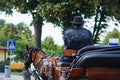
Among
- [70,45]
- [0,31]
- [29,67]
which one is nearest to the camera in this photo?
[70,45]

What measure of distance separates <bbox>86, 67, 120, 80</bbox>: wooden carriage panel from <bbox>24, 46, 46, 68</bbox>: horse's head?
Result: 869cm

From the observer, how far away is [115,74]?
3.82 meters

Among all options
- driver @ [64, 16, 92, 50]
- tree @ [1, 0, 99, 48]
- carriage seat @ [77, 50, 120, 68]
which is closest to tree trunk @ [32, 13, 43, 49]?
tree @ [1, 0, 99, 48]

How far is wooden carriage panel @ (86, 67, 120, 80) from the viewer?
3814 mm

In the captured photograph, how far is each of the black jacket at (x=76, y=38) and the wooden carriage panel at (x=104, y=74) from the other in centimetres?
621

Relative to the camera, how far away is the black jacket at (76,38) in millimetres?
10094

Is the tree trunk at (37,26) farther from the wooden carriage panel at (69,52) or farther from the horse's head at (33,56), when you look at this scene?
the wooden carriage panel at (69,52)

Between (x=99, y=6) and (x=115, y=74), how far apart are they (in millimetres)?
22152

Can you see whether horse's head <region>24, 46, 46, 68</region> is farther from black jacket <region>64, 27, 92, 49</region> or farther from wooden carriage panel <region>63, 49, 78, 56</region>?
wooden carriage panel <region>63, 49, 78, 56</region>

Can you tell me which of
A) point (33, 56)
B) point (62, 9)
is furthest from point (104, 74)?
point (62, 9)

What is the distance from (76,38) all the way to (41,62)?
214 centimetres

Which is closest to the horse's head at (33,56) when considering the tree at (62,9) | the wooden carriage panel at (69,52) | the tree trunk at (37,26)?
the wooden carriage panel at (69,52)

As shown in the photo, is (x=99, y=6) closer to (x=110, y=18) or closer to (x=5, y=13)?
(x=110, y=18)

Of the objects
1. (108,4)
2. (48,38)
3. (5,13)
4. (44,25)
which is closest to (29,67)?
(108,4)
